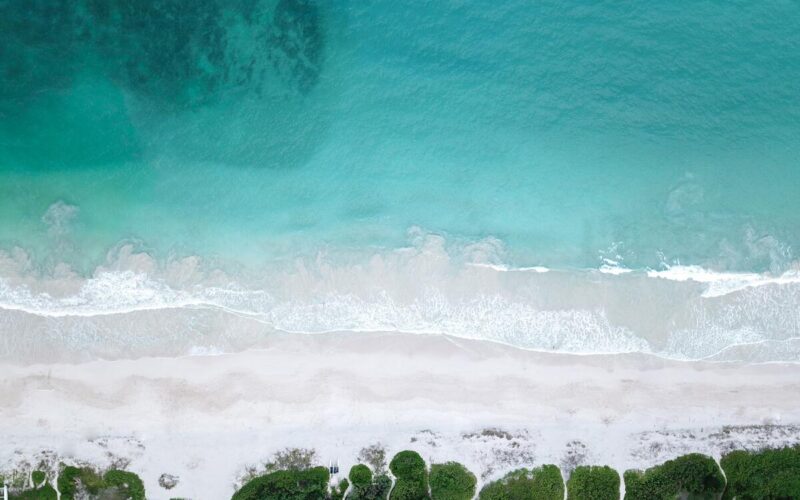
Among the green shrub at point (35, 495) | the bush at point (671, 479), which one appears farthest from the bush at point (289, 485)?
the bush at point (671, 479)

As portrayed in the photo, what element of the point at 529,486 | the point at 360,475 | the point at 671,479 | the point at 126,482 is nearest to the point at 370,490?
the point at 360,475

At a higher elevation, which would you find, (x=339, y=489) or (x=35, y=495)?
(x=35, y=495)

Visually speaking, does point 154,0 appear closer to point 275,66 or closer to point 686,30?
point 275,66

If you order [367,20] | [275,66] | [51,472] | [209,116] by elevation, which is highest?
[367,20]

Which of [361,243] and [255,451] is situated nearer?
[255,451]

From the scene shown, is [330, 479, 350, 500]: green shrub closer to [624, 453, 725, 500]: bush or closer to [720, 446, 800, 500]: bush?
[624, 453, 725, 500]: bush

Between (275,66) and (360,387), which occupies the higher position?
(275,66)

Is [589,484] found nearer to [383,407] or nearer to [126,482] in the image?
[383,407]

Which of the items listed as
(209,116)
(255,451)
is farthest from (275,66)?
(255,451)
